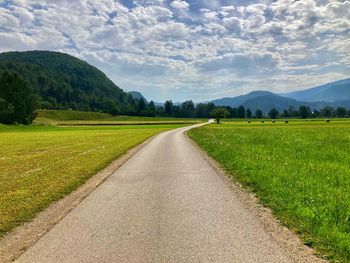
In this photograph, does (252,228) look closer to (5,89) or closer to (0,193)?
(0,193)

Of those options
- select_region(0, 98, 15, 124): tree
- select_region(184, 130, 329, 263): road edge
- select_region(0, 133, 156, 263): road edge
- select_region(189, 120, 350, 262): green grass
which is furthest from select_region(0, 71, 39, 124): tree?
select_region(184, 130, 329, 263): road edge

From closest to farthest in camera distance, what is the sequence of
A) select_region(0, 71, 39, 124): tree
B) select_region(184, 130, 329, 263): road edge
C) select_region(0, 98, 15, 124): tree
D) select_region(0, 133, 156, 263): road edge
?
select_region(184, 130, 329, 263): road edge, select_region(0, 133, 156, 263): road edge, select_region(0, 98, 15, 124): tree, select_region(0, 71, 39, 124): tree

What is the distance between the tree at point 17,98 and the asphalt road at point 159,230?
102841 mm

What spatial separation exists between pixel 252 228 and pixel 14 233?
5.46 metres

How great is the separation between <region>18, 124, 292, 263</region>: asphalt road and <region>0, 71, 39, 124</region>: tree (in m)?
103

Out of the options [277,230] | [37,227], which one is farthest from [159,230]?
[37,227]

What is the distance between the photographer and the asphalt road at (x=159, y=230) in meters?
6.51

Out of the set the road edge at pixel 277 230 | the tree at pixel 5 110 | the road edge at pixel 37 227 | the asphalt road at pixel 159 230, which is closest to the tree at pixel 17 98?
the tree at pixel 5 110

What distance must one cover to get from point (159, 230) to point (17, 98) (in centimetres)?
11258

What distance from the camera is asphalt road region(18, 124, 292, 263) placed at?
6.51 metres

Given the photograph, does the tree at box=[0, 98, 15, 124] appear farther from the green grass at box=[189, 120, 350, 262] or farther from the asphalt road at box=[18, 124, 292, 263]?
the asphalt road at box=[18, 124, 292, 263]

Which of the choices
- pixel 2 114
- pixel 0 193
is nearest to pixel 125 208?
pixel 0 193

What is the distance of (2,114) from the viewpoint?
100062mm

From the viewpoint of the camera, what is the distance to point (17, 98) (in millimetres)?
109125
